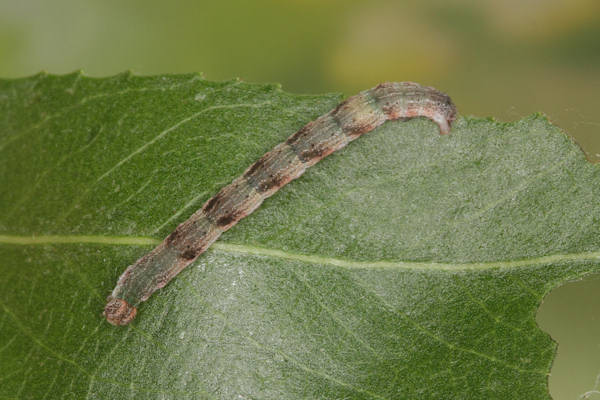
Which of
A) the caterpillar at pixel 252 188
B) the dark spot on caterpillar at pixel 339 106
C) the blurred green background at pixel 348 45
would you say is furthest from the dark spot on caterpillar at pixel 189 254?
the blurred green background at pixel 348 45

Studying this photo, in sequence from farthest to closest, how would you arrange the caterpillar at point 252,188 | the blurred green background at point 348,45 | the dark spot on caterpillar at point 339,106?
the blurred green background at point 348,45 → the dark spot on caterpillar at point 339,106 → the caterpillar at point 252,188

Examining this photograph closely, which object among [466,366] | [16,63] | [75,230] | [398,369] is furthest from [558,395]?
[16,63]

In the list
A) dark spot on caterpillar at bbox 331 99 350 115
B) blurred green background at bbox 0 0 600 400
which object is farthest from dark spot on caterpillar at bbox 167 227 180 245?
blurred green background at bbox 0 0 600 400

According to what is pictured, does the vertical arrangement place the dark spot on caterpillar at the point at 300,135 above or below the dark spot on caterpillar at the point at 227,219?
above

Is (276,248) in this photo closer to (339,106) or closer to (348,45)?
(339,106)

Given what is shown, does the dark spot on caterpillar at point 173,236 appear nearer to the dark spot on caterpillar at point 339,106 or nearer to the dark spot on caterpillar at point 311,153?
the dark spot on caterpillar at point 311,153

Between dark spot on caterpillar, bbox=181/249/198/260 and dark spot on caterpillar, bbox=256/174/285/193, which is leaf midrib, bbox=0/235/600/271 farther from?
dark spot on caterpillar, bbox=256/174/285/193

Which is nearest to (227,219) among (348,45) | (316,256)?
(316,256)

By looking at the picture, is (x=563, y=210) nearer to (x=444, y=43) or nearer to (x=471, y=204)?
(x=471, y=204)
